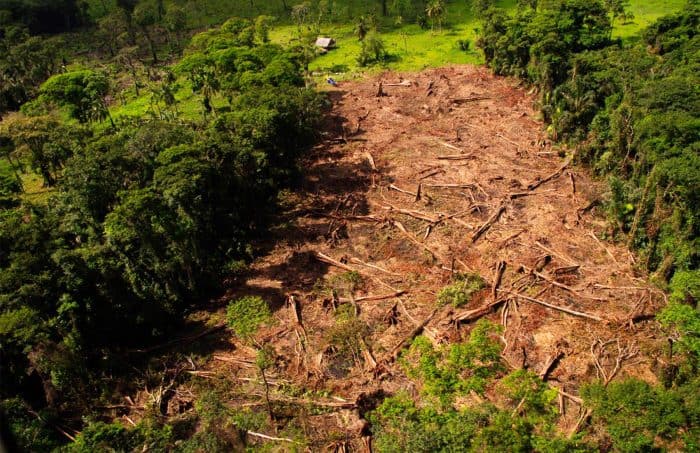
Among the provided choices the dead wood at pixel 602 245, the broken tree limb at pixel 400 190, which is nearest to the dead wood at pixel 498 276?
the dead wood at pixel 602 245

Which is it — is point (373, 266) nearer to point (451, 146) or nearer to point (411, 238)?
point (411, 238)

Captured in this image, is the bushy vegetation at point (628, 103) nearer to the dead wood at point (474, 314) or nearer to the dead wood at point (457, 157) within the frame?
the dead wood at point (457, 157)

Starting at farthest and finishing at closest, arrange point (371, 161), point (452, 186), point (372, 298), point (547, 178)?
point (371, 161) < point (452, 186) < point (547, 178) < point (372, 298)

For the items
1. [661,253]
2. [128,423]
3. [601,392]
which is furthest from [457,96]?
[128,423]

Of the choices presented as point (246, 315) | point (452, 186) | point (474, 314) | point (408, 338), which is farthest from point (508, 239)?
point (246, 315)

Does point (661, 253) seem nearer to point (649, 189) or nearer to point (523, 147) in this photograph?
point (649, 189)

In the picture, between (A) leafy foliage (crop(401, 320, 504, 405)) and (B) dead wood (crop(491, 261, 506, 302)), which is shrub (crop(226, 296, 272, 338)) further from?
(B) dead wood (crop(491, 261, 506, 302))
